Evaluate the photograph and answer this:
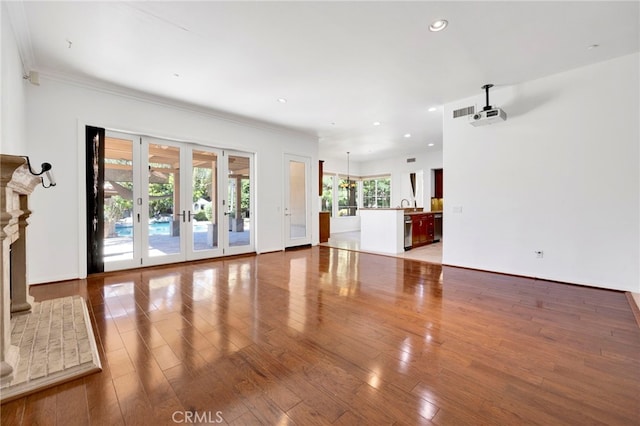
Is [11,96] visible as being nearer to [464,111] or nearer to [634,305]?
[464,111]

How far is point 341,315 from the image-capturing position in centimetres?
287

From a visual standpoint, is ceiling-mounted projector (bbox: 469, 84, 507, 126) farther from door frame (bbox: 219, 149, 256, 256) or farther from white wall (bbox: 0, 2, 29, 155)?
white wall (bbox: 0, 2, 29, 155)

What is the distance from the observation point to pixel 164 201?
5.20 metres

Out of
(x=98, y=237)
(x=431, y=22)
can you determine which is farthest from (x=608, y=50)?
(x=98, y=237)

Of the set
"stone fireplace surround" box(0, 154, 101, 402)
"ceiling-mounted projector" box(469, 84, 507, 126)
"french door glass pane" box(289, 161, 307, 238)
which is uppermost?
"ceiling-mounted projector" box(469, 84, 507, 126)

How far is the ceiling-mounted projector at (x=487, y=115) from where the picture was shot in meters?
4.29

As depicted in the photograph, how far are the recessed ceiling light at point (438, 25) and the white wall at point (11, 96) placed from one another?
13.9ft

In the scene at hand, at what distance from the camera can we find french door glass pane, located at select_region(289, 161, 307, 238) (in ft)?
23.8

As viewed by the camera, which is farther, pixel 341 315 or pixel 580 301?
pixel 580 301

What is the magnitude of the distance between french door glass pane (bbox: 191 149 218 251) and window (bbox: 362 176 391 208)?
25.0 ft

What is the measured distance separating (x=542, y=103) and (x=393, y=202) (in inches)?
278

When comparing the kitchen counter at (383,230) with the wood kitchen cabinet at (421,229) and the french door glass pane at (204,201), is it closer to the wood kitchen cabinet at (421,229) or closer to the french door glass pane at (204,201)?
the wood kitchen cabinet at (421,229)

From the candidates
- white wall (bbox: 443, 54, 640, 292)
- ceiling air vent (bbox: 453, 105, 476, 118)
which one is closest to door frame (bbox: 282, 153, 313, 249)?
white wall (bbox: 443, 54, 640, 292)

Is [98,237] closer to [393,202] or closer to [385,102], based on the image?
[385,102]
